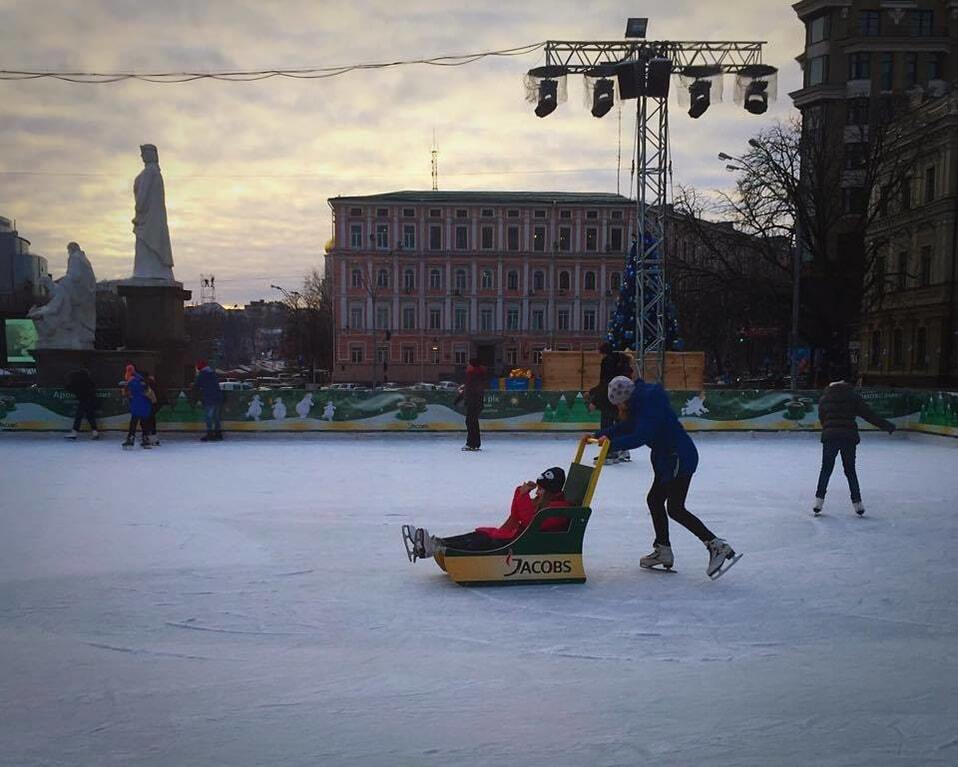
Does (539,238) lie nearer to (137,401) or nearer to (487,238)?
(487,238)

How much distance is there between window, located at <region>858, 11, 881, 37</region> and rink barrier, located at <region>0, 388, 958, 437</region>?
128 feet

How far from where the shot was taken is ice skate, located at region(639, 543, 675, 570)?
6582mm

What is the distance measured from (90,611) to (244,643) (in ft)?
4.40

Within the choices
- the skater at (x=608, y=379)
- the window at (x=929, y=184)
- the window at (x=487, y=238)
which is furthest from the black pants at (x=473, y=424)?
the window at (x=487, y=238)

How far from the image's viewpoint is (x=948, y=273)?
39438mm

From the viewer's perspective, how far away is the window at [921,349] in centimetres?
4116

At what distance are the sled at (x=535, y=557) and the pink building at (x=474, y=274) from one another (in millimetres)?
61106

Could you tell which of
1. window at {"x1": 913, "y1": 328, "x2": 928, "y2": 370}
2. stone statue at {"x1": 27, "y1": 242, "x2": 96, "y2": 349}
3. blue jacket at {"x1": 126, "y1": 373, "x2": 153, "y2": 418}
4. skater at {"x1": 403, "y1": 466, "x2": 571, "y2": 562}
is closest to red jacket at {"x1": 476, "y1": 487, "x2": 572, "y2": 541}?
skater at {"x1": 403, "y1": 466, "x2": 571, "y2": 562}

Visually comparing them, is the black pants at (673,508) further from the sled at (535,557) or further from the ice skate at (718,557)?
the sled at (535,557)

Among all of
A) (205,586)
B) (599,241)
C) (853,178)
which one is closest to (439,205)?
(599,241)

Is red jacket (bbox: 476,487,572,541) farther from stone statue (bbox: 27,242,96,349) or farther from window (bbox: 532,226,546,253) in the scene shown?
window (bbox: 532,226,546,253)

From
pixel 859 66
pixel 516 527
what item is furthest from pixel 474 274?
pixel 516 527

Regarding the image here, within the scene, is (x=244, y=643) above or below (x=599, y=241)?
below

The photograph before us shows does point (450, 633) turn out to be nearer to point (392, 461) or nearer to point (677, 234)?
point (392, 461)
